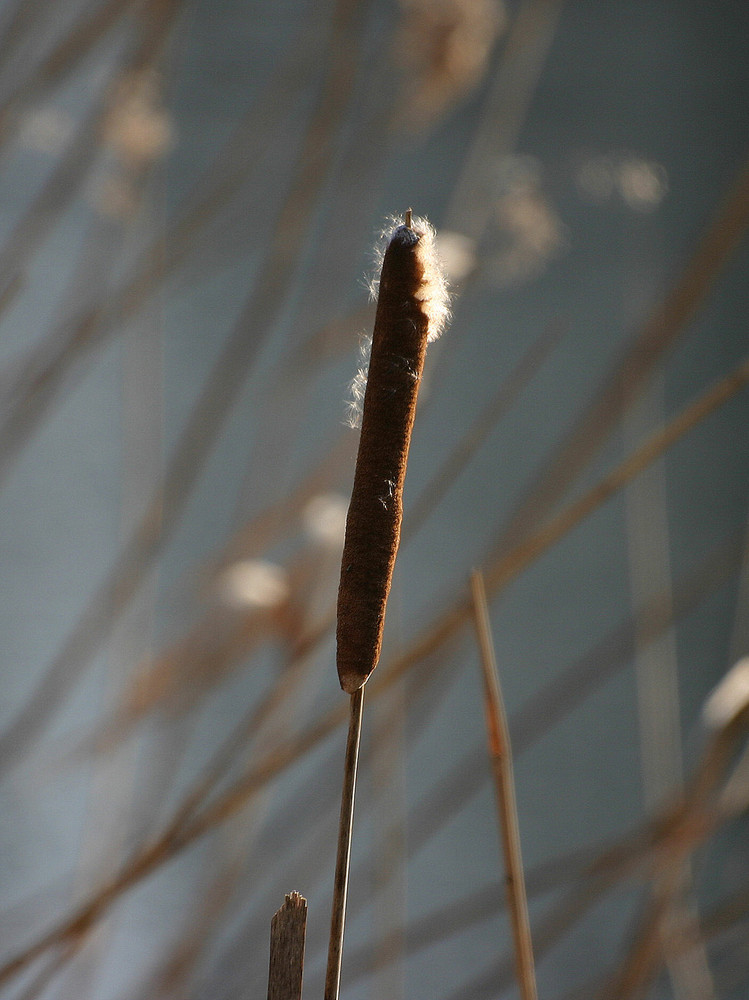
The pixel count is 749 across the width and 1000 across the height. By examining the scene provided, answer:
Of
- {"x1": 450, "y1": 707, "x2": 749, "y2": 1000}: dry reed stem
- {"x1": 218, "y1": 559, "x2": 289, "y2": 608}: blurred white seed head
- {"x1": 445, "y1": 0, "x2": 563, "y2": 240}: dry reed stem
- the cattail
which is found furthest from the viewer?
{"x1": 445, "y1": 0, "x2": 563, "y2": 240}: dry reed stem

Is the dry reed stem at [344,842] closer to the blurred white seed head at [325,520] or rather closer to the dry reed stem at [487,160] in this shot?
the blurred white seed head at [325,520]

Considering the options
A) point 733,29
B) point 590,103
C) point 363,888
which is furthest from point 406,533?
point 733,29

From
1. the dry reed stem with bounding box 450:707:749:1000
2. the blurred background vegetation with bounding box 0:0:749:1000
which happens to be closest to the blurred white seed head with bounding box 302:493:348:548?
the blurred background vegetation with bounding box 0:0:749:1000

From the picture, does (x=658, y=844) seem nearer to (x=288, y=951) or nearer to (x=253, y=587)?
(x=253, y=587)

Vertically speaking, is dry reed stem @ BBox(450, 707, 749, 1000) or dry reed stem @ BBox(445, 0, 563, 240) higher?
dry reed stem @ BBox(445, 0, 563, 240)

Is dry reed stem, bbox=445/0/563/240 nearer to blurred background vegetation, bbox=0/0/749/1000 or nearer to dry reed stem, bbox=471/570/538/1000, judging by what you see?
blurred background vegetation, bbox=0/0/749/1000

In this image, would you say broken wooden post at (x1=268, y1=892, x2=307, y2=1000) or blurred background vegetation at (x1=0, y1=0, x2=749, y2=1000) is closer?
broken wooden post at (x1=268, y1=892, x2=307, y2=1000)

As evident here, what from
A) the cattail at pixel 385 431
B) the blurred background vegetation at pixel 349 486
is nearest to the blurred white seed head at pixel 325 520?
the blurred background vegetation at pixel 349 486
